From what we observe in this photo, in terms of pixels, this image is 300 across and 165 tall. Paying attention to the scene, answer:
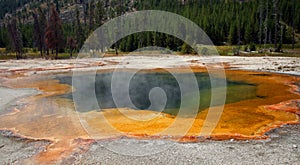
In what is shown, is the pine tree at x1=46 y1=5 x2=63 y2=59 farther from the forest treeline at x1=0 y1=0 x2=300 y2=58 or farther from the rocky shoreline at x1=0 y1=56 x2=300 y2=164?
the rocky shoreline at x1=0 y1=56 x2=300 y2=164

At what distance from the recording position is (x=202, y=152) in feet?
38.8

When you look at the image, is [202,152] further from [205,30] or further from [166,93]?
[205,30]

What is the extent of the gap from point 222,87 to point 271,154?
1882 centimetres

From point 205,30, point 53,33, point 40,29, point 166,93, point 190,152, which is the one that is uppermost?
point 40,29

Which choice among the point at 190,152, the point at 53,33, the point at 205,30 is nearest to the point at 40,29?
the point at 53,33

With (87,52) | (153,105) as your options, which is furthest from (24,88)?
(87,52)

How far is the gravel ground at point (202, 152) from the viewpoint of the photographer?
11008mm

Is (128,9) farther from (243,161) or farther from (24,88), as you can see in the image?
(243,161)

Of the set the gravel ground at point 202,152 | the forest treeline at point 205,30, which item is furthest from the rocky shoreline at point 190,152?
the forest treeline at point 205,30

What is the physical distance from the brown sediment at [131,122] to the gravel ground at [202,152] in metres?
0.75

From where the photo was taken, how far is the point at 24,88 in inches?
1197

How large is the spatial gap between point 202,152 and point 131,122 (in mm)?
6431

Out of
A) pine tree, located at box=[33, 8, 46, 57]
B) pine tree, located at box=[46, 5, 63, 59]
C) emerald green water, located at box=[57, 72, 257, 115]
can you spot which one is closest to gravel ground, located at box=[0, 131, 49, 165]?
emerald green water, located at box=[57, 72, 257, 115]

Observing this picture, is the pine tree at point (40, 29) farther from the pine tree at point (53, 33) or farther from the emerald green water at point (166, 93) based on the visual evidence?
the emerald green water at point (166, 93)
